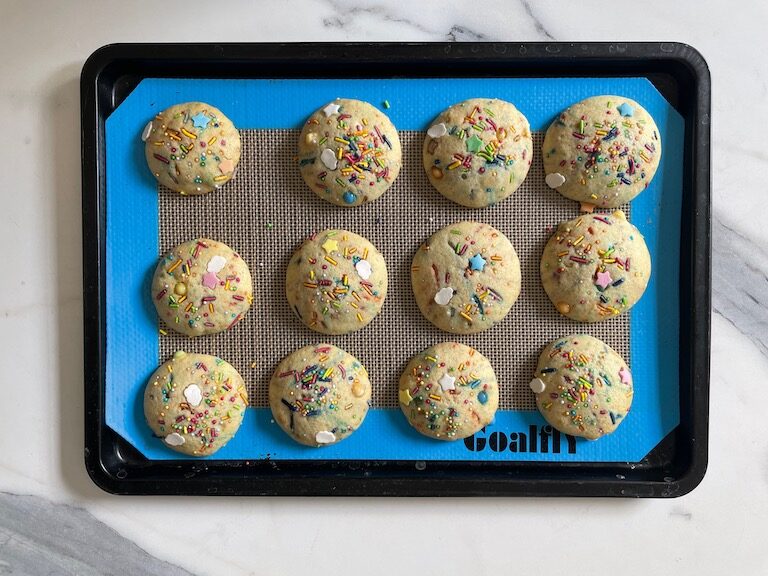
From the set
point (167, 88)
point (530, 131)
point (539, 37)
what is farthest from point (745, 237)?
point (167, 88)

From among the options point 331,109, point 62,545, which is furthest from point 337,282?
point 62,545

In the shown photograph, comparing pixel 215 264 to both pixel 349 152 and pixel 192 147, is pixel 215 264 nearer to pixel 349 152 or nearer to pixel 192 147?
pixel 192 147

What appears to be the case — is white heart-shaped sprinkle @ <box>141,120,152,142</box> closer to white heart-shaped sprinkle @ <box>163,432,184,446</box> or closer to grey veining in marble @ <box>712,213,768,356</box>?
white heart-shaped sprinkle @ <box>163,432,184,446</box>

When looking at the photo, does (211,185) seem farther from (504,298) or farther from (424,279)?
(504,298)

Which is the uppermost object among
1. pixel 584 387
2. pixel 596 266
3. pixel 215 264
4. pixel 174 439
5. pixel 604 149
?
pixel 604 149

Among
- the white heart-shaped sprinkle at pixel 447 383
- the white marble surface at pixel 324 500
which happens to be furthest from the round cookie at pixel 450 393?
the white marble surface at pixel 324 500
